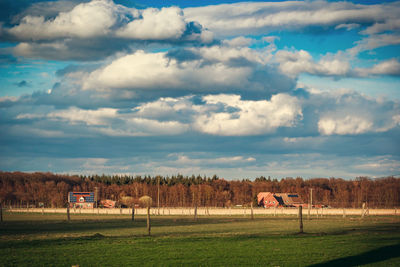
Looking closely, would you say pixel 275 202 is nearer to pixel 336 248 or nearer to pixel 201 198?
pixel 201 198

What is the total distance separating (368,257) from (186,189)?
5804 inches

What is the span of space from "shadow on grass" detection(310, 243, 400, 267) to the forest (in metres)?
113

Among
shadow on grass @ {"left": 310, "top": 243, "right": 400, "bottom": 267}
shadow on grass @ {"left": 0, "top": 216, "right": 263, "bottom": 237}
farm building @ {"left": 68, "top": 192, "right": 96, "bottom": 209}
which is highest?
farm building @ {"left": 68, "top": 192, "right": 96, "bottom": 209}

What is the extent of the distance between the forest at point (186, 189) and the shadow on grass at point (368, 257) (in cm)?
11310

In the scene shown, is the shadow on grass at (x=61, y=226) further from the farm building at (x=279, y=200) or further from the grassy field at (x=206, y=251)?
the farm building at (x=279, y=200)

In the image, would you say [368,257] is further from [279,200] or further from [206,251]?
[279,200]

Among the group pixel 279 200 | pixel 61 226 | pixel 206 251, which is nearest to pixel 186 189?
pixel 279 200

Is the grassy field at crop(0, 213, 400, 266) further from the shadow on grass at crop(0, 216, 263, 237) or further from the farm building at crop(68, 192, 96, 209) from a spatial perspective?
the farm building at crop(68, 192, 96, 209)

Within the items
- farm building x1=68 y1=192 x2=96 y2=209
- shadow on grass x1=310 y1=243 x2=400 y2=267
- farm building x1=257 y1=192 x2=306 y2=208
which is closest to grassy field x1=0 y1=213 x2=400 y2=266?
shadow on grass x1=310 y1=243 x2=400 y2=267

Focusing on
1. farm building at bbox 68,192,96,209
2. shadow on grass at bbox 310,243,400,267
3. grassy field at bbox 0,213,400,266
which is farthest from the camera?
farm building at bbox 68,192,96,209

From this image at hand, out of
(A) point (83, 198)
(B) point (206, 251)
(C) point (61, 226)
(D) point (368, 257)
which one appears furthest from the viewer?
(A) point (83, 198)

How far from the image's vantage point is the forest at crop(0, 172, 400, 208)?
141m

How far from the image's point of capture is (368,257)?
20.9m

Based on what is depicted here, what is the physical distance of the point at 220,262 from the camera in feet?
64.2
